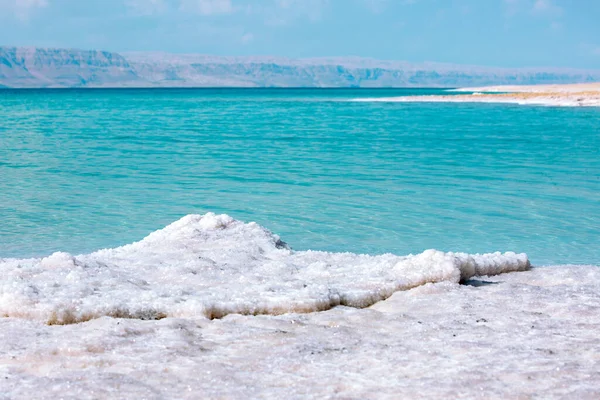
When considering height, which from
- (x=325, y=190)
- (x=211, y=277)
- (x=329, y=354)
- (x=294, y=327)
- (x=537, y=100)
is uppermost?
(x=329, y=354)

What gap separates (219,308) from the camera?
24.1 ft

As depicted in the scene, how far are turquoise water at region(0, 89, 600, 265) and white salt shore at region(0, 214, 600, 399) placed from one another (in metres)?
4.65

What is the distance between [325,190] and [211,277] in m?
12.5

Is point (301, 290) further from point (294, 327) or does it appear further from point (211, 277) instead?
point (211, 277)

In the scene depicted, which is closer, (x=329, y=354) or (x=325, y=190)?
(x=329, y=354)

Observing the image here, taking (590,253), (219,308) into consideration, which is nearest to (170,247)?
(219,308)

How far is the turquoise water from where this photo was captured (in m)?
15.0

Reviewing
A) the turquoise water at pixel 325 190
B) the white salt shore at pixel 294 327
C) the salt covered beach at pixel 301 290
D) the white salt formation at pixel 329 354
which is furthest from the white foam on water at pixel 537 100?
the white salt formation at pixel 329 354

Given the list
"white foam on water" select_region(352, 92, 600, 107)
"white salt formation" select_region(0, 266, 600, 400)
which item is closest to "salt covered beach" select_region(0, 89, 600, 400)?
"white salt formation" select_region(0, 266, 600, 400)

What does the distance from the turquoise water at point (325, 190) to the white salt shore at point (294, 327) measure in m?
4.65

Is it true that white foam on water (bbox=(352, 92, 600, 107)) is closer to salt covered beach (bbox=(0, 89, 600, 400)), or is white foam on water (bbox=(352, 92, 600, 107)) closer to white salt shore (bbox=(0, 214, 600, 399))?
salt covered beach (bbox=(0, 89, 600, 400))

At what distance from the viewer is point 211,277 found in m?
8.91

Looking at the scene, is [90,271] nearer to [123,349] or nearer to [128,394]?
[123,349]

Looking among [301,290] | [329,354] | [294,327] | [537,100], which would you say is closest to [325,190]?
[301,290]
